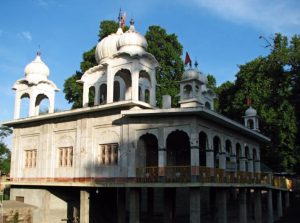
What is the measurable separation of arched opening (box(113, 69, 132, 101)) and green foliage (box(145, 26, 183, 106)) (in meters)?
12.9

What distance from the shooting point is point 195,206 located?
18.8 meters

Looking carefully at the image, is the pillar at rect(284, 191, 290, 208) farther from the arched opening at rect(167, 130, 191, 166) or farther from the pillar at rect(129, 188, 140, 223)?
the pillar at rect(129, 188, 140, 223)

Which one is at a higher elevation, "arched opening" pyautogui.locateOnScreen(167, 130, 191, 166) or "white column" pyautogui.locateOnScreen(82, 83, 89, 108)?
"white column" pyautogui.locateOnScreen(82, 83, 89, 108)

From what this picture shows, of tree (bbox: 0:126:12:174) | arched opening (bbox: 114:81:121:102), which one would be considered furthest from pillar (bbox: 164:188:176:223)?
tree (bbox: 0:126:12:174)

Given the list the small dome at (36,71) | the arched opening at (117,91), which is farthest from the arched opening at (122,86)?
the small dome at (36,71)

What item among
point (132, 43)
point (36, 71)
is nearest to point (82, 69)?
point (36, 71)

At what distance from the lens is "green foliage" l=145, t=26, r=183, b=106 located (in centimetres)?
4175

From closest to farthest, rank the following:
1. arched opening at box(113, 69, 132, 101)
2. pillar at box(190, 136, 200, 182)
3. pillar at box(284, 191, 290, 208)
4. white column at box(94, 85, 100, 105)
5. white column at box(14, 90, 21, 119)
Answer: pillar at box(190, 136, 200, 182) < arched opening at box(113, 69, 132, 101) < white column at box(94, 85, 100, 105) < white column at box(14, 90, 21, 119) < pillar at box(284, 191, 290, 208)

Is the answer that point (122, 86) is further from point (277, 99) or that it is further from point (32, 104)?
point (277, 99)

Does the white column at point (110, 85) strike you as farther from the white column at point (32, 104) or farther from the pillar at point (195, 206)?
the white column at point (32, 104)

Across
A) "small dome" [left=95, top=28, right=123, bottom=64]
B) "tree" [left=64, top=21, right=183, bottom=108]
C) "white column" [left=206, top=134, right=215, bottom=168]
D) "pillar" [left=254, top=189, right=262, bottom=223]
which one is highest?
"tree" [left=64, top=21, right=183, bottom=108]

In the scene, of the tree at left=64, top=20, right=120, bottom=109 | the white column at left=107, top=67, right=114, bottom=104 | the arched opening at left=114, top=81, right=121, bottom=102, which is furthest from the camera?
the tree at left=64, top=20, right=120, bottom=109

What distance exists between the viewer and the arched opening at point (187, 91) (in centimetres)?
2355

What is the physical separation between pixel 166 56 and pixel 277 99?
12.7 metres
